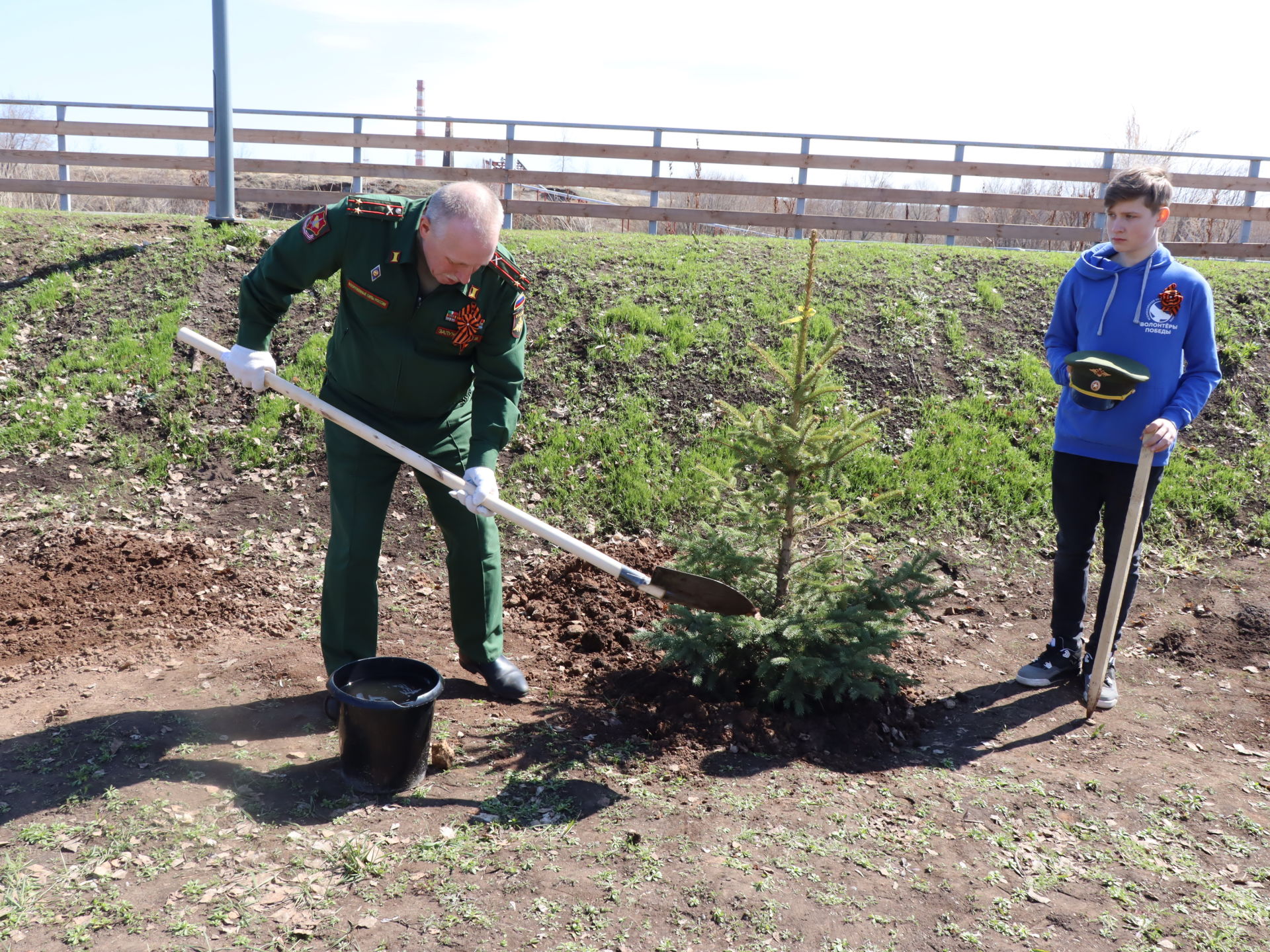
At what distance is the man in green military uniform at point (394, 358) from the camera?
12.2 ft

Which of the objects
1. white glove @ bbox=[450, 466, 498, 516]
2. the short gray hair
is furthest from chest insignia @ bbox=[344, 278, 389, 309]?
white glove @ bbox=[450, 466, 498, 516]

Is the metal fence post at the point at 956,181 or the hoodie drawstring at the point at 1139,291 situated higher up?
the metal fence post at the point at 956,181

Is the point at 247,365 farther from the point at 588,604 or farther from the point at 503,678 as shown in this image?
the point at 588,604

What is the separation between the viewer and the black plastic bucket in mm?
3389

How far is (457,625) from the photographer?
4.33 meters

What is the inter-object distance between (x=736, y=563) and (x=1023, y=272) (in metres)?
6.73

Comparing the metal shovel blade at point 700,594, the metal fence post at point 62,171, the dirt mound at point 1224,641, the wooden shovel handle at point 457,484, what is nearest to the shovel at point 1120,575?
the dirt mound at point 1224,641

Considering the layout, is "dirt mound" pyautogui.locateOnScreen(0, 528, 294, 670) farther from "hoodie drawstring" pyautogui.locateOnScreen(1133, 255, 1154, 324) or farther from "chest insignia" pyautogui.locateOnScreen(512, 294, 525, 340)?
"hoodie drawstring" pyautogui.locateOnScreen(1133, 255, 1154, 324)

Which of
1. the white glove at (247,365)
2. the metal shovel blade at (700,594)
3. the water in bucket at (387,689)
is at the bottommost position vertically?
the water in bucket at (387,689)

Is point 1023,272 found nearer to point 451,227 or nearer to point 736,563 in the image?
point 736,563

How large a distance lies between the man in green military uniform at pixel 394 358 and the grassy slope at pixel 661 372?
230 centimetres

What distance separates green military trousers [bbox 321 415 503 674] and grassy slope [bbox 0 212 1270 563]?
201 cm

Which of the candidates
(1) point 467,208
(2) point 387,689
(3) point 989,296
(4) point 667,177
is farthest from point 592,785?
(4) point 667,177

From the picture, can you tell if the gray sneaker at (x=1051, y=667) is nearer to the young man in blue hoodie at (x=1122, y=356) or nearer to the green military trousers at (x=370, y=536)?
the young man in blue hoodie at (x=1122, y=356)
